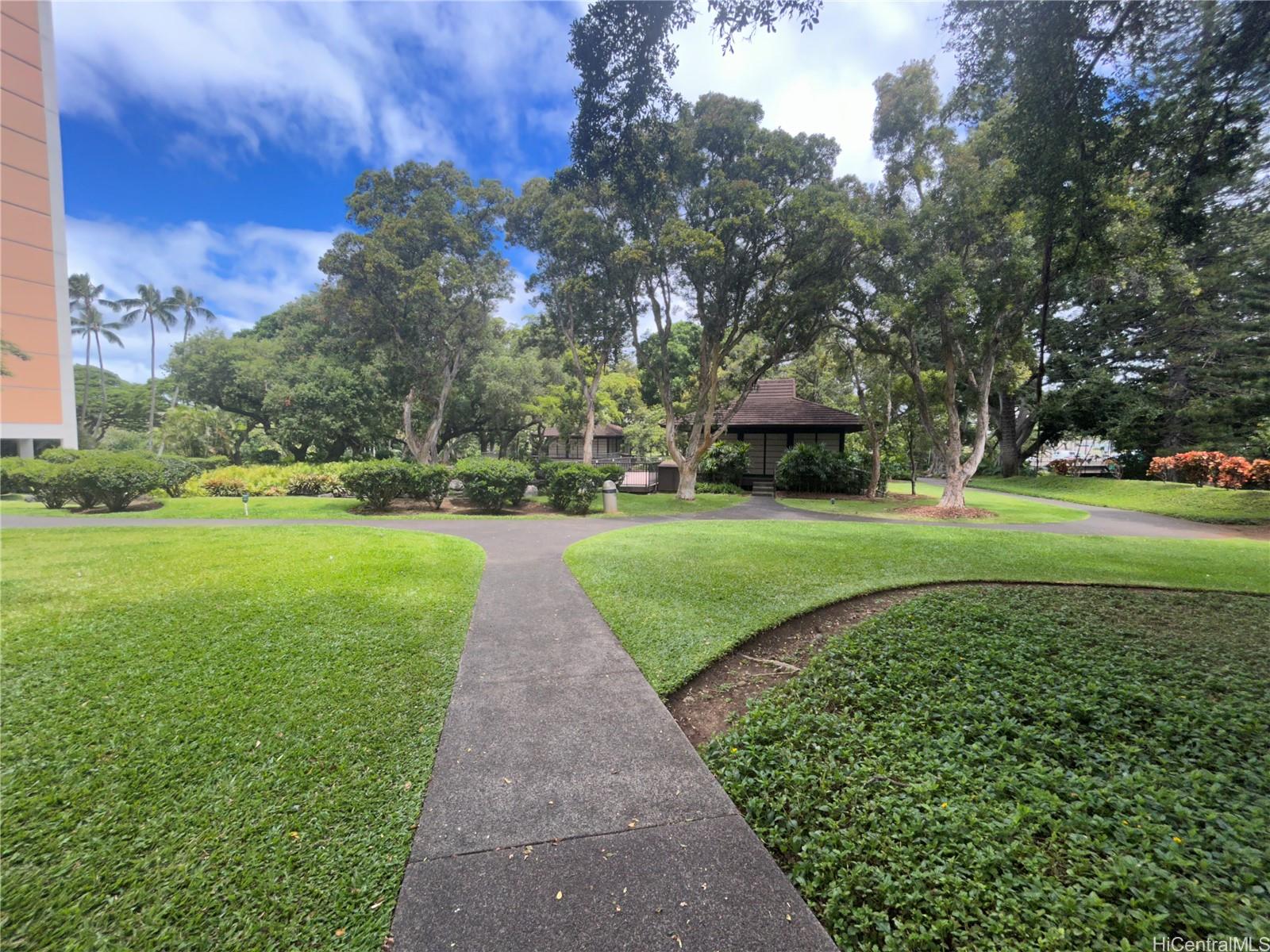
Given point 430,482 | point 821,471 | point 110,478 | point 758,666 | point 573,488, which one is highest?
point 821,471

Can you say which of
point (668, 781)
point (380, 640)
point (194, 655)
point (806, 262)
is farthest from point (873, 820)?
point (806, 262)

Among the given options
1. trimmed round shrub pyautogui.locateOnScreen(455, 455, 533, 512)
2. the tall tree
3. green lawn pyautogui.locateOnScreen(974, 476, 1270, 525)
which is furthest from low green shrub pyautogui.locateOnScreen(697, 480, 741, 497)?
green lawn pyautogui.locateOnScreen(974, 476, 1270, 525)

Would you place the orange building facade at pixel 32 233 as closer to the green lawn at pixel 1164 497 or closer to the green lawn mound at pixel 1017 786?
the green lawn mound at pixel 1017 786

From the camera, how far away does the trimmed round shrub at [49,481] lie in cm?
1091

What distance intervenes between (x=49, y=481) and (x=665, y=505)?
591 inches

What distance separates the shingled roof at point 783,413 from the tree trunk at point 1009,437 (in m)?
12.8

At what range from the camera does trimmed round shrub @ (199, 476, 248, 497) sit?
1545 cm

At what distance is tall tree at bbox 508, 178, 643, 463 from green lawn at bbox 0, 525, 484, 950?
12267 millimetres

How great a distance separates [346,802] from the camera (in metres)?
2.16

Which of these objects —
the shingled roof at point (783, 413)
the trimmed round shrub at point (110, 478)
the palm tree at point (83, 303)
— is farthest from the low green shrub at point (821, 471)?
the palm tree at point (83, 303)

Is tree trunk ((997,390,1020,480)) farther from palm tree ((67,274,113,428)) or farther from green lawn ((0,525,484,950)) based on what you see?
palm tree ((67,274,113,428))

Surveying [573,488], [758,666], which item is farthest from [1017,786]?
[573,488]

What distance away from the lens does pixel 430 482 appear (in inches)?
504

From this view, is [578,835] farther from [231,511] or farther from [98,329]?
[98,329]
